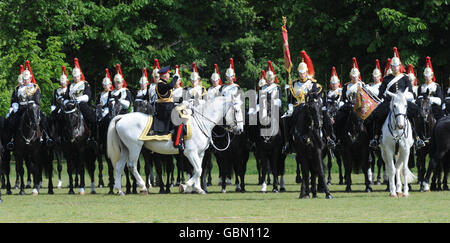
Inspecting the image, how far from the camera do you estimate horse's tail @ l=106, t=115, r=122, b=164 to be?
22.9 metres

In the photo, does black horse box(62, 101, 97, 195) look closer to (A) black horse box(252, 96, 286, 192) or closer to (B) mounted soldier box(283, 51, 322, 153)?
(A) black horse box(252, 96, 286, 192)

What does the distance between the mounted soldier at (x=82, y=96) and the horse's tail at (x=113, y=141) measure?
63.4 inches

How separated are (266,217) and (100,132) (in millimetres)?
9961

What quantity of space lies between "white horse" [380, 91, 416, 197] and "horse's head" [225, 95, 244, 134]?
10.7ft

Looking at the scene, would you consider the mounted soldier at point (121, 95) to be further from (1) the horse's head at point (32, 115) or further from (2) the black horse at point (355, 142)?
(2) the black horse at point (355, 142)

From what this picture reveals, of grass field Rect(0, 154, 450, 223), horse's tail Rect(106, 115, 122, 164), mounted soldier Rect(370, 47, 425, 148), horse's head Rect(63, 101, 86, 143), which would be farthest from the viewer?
horse's head Rect(63, 101, 86, 143)

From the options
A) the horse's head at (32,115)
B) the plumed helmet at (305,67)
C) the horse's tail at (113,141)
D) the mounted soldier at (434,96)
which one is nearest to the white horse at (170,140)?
the horse's tail at (113,141)

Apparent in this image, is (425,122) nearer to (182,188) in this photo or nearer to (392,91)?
(392,91)

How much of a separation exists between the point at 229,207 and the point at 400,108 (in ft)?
14.5

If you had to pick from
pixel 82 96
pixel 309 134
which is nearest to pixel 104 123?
pixel 82 96

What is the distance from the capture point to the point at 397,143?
68.1 ft

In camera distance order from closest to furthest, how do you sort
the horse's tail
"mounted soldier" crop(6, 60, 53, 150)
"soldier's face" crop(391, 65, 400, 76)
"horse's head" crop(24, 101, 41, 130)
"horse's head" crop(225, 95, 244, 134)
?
1. "soldier's face" crop(391, 65, 400, 76)
2. "horse's head" crop(225, 95, 244, 134)
3. the horse's tail
4. "horse's head" crop(24, 101, 41, 130)
5. "mounted soldier" crop(6, 60, 53, 150)

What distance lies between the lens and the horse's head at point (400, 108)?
2019cm

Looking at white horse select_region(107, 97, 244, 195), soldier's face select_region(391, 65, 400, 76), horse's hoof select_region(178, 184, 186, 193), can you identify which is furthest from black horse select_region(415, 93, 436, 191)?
horse's hoof select_region(178, 184, 186, 193)
